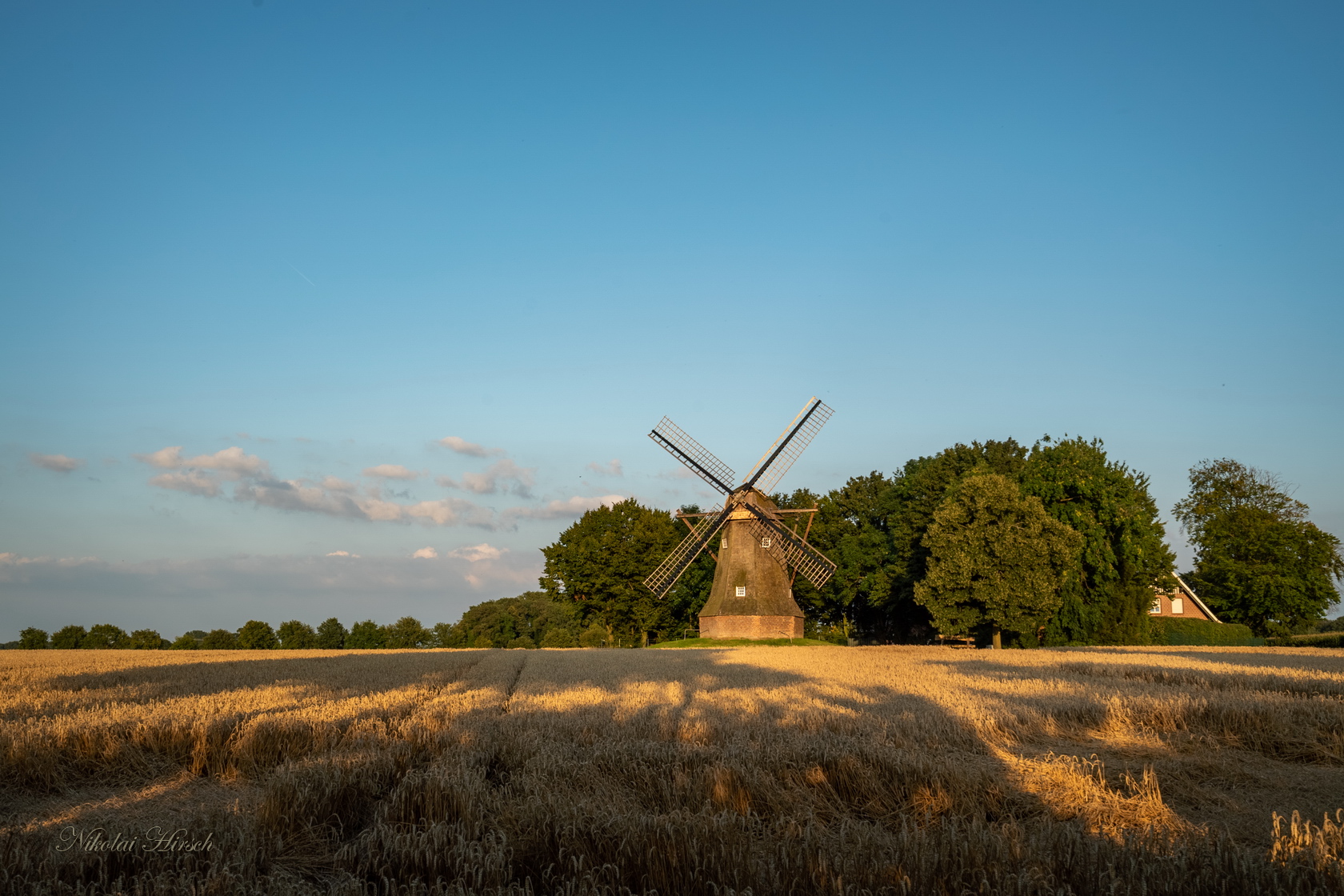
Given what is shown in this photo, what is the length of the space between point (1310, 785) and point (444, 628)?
143922 millimetres

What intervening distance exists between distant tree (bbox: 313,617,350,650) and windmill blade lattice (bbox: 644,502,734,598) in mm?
37553

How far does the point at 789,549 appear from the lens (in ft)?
183

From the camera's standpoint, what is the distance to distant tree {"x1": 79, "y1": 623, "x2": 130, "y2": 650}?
5838 cm

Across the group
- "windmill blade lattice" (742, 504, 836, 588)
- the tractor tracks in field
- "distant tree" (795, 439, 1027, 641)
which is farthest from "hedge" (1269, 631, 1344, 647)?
the tractor tracks in field

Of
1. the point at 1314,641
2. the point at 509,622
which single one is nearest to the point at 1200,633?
the point at 1314,641

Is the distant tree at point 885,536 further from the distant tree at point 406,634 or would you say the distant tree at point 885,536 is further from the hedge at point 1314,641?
the distant tree at point 406,634

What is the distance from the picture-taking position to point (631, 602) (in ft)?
222

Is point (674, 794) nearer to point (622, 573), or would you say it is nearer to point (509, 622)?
point (622, 573)

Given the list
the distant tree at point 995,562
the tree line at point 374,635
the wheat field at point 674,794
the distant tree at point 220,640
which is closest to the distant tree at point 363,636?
the tree line at point 374,635

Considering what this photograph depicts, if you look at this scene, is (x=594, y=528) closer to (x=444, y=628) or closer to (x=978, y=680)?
(x=978, y=680)

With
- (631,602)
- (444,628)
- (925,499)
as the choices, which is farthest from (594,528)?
(444,628)

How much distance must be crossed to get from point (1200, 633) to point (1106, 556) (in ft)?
45.6

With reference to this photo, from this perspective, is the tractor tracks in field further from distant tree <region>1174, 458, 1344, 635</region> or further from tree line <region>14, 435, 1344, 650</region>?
distant tree <region>1174, 458, 1344, 635</region>

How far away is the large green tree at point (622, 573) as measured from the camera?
222 feet
